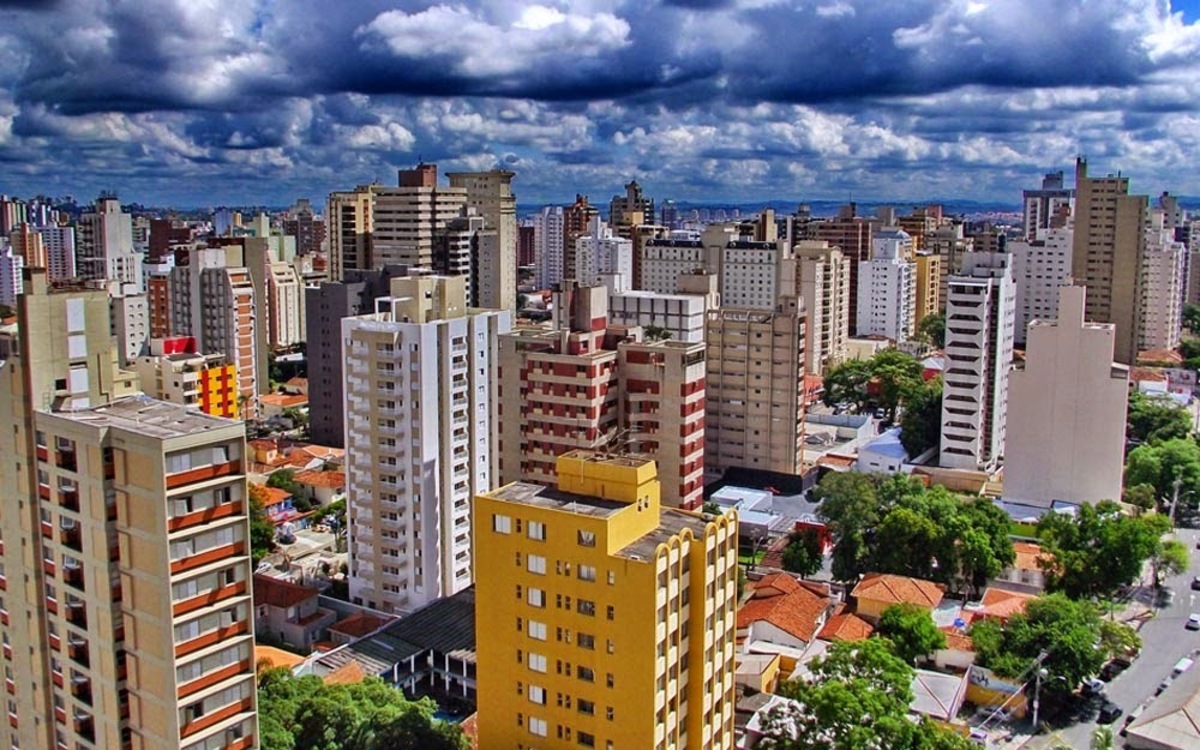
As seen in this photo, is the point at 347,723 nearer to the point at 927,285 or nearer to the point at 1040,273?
the point at 1040,273

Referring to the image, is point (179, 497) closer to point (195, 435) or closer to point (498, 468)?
point (195, 435)

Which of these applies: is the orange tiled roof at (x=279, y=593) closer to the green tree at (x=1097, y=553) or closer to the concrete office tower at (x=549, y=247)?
the green tree at (x=1097, y=553)

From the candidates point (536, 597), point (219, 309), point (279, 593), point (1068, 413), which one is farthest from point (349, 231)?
point (536, 597)

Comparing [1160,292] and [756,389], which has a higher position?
[1160,292]

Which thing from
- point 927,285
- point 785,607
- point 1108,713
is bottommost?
point 1108,713

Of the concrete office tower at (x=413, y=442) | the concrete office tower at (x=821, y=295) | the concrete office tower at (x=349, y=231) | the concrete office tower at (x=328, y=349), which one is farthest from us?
the concrete office tower at (x=349, y=231)

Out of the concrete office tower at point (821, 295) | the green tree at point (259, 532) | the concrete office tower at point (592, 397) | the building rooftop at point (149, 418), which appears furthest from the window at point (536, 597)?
the concrete office tower at point (821, 295)

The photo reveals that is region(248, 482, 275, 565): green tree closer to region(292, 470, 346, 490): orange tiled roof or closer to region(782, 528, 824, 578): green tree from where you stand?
region(292, 470, 346, 490): orange tiled roof
